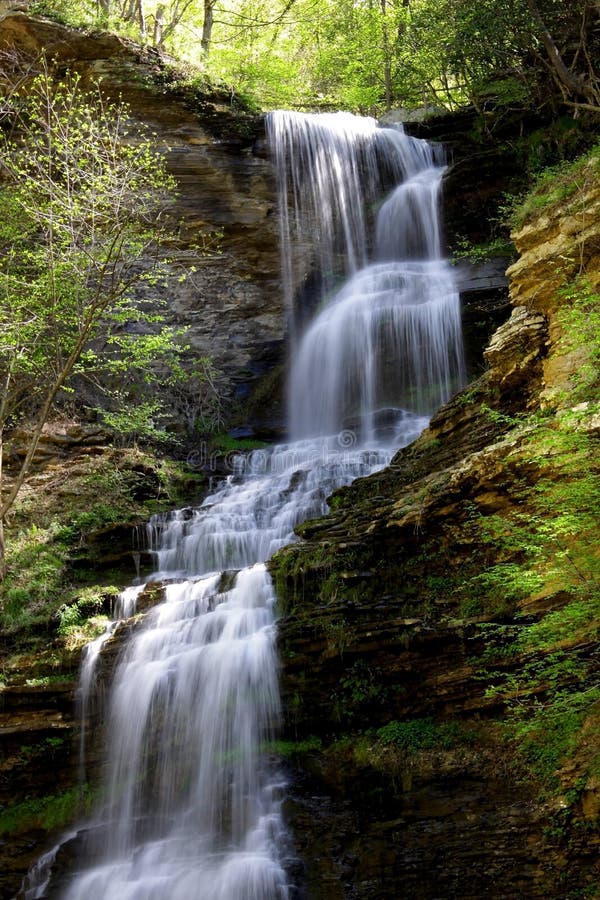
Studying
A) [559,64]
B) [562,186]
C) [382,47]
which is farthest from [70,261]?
[382,47]

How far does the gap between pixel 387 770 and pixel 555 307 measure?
5742mm

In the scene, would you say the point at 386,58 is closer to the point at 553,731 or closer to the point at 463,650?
the point at 463,650

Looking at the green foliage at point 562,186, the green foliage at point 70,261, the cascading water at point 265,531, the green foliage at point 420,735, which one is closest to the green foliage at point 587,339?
the green foliage at point 562,186

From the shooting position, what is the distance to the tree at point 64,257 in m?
10.6

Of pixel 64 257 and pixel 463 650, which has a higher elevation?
pixel 64 257

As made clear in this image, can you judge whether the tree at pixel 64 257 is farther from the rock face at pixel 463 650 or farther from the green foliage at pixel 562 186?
the green foliage at pixel 562 186

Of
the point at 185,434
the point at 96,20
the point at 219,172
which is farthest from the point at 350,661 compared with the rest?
the point at 96,20

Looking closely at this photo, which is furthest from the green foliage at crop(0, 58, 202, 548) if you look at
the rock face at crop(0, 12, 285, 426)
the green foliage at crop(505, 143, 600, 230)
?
the green foliage at crop(505, 143, 600, 230)

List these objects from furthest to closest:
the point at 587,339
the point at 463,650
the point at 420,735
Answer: the point at 463,650
the point at 420,735
the point at 587,339

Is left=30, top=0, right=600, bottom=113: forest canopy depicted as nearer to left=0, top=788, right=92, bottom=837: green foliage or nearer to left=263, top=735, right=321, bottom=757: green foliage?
left=263, top=735, right=321, bottom=757: green foliage

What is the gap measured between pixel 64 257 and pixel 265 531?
5.61 metres

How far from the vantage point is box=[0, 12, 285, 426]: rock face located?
17875 millimetres

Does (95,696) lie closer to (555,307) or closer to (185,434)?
(555,307)

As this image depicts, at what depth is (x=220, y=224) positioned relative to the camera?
59.6 feet
